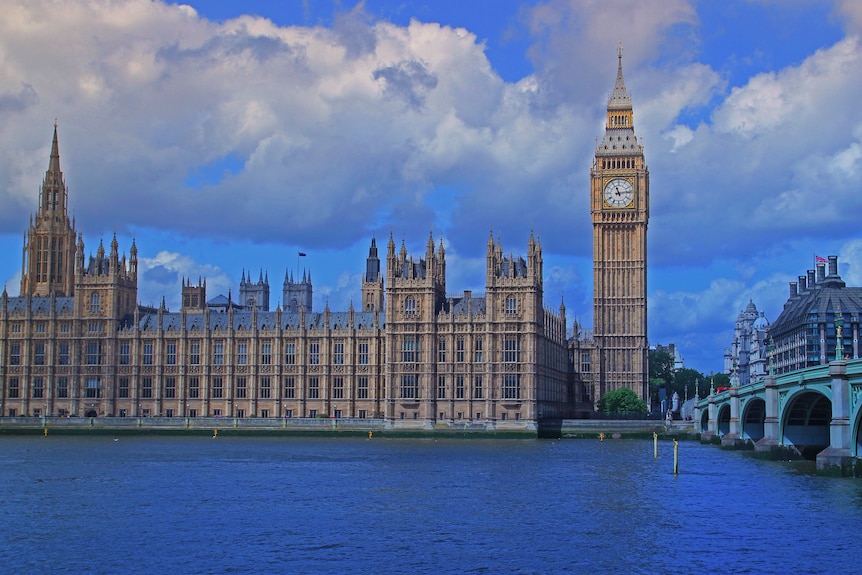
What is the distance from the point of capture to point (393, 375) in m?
146

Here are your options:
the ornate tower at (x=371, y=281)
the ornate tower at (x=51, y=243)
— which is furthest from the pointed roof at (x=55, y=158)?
the ornate tower at (x=371, y=281)

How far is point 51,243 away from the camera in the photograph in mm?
A: 182125

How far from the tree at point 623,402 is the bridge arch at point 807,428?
61122mm

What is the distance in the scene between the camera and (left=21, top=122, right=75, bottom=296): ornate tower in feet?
596

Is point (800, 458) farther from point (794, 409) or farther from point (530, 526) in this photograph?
point (530, 526)

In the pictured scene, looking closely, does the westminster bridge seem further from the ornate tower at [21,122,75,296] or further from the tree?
the ornate tower at [21,122,75,296]

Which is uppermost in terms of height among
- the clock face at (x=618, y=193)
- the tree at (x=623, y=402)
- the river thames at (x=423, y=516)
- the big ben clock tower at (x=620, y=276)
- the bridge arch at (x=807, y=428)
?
the clock face at (x=618, y=193)

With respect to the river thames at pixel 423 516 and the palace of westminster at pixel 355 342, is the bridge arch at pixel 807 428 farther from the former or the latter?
the palace of westminster at pixel 355 342

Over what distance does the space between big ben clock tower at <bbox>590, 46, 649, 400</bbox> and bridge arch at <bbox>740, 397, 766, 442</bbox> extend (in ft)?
167

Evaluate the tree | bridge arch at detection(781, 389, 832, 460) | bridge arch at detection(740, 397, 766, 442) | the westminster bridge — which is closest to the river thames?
the westminster bridge

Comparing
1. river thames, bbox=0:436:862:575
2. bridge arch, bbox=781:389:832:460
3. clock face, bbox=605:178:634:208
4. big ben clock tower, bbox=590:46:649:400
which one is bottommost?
river thames, bbox=0:436:862:575

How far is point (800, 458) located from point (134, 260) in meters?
103

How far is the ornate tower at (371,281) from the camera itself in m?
192

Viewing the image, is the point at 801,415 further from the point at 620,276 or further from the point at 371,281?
the point at 371,281
